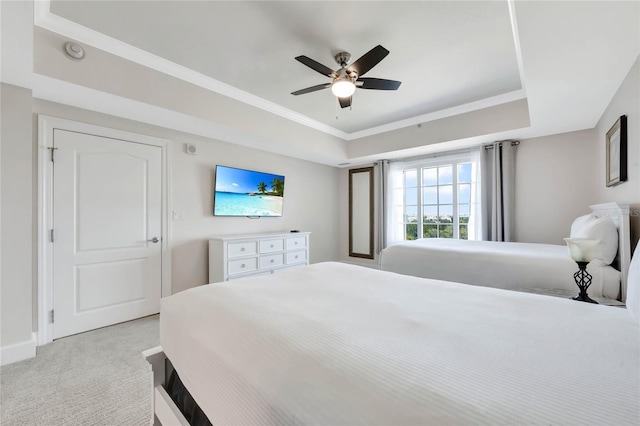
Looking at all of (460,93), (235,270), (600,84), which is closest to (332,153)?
(460,93)

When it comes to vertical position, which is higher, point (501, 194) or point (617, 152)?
point (617, 152)

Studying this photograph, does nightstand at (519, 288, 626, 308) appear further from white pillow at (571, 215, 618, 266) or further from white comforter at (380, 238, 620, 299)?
white pillow at (571, 215, 618, 266)

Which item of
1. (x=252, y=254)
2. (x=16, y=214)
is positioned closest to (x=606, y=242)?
(x=252, y=254)

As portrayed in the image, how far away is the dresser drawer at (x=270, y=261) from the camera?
373cm

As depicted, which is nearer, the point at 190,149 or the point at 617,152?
the point at 617,152

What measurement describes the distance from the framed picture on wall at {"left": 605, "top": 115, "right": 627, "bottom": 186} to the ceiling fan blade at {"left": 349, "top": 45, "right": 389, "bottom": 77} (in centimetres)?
198

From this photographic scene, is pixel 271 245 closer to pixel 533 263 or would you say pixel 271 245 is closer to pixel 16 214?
pixel 16 214

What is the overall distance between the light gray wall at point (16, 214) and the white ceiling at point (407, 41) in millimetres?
727

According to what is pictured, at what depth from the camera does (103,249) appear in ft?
8.98

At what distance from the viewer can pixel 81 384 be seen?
1802mm

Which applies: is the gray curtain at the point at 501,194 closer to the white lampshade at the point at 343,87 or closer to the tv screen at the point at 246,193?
the white lampshade at the point at 343,87

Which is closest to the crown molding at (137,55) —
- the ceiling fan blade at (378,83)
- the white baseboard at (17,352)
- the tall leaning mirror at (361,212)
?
the ceiling fan blade at (378,83)

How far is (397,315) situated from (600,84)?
2735mm

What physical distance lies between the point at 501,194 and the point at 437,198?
3.24 ft
